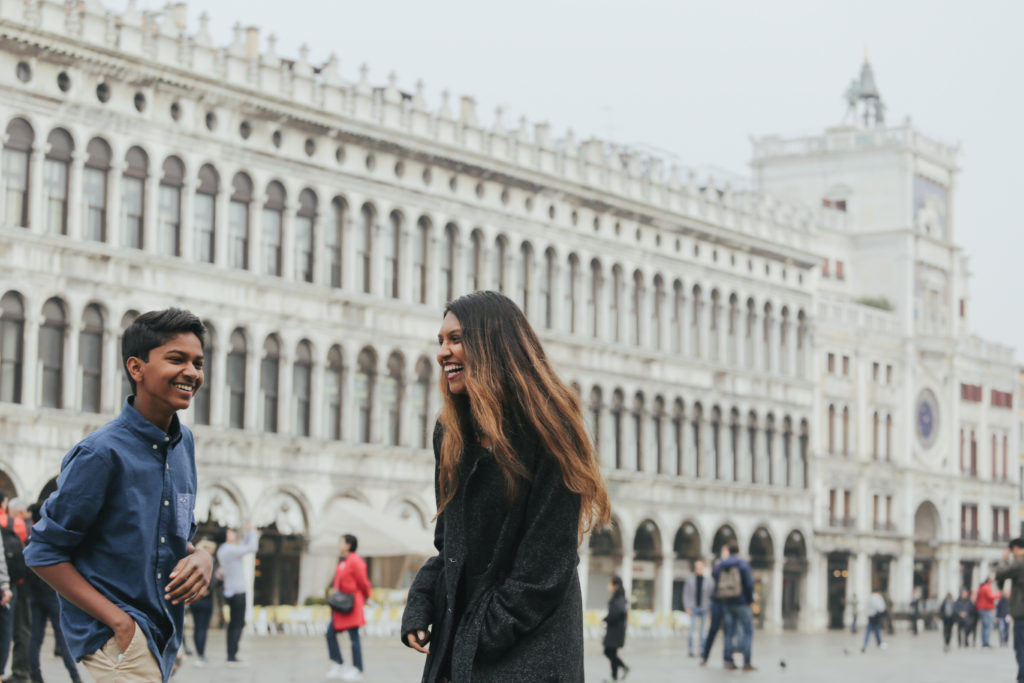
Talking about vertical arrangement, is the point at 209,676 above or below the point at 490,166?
below

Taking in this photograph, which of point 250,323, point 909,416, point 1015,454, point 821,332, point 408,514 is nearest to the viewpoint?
point 250,323

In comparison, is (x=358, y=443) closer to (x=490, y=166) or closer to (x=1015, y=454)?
(x=490, y=166)

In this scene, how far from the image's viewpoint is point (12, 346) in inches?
1329

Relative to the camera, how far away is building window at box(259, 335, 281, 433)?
38.9m

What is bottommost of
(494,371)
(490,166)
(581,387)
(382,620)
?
(382,620)

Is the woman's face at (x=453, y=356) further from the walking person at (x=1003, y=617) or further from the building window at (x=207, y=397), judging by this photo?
the walking person at (x=1003, y=617)

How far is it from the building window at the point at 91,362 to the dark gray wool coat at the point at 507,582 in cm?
3092

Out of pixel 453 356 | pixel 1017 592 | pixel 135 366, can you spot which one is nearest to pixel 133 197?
pixel 1017 592

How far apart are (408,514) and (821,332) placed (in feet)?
72.5

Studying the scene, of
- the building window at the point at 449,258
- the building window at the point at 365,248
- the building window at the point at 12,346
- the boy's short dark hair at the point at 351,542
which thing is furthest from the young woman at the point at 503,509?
the building window at the point at 449,258

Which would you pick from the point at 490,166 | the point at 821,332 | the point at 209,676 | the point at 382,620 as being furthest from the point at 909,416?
the point at 209,676

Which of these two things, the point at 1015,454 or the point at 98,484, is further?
the point at 1015,454

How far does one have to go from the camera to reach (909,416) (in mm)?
64375

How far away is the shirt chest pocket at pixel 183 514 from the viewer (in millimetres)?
5551
